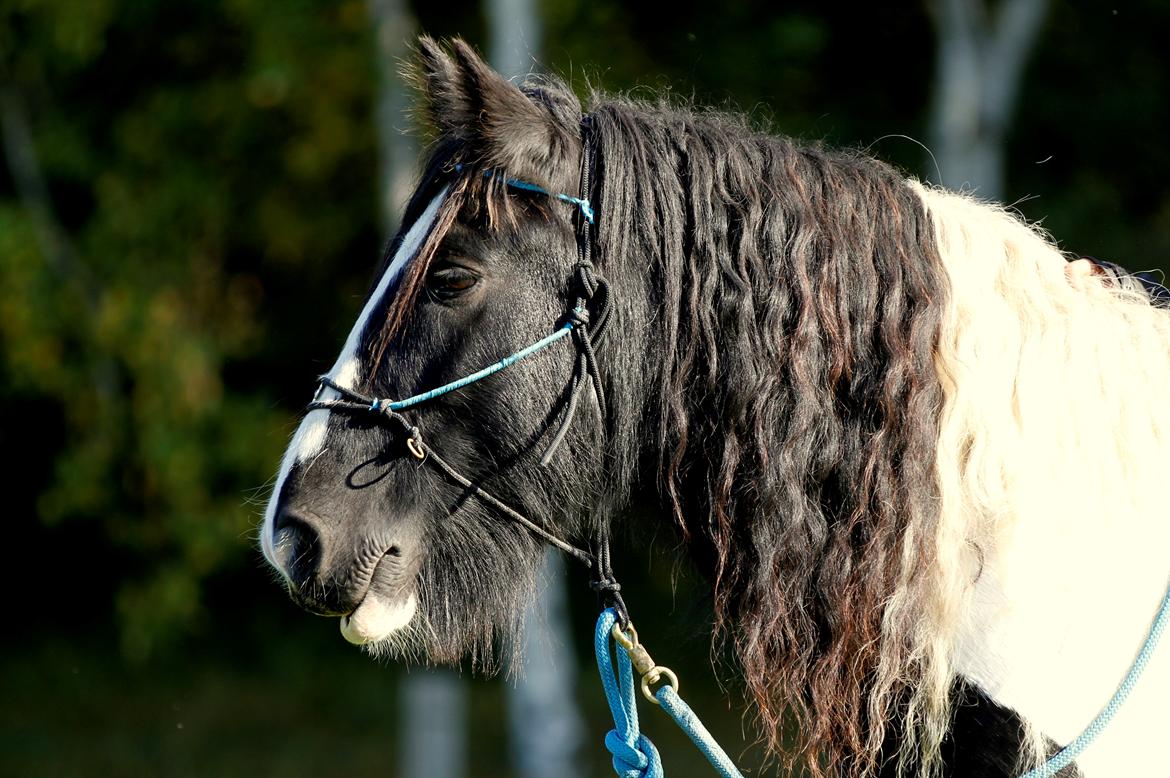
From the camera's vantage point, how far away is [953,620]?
1951 millimetres

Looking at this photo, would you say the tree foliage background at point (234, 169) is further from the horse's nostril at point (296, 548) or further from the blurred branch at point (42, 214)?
the horse's nostril at point (296, 548)

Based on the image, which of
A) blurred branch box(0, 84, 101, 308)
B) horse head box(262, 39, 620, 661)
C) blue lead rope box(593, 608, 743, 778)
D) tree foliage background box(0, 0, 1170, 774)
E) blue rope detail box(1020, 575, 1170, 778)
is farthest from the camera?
blurred branch box(0, 84, 101, 308)

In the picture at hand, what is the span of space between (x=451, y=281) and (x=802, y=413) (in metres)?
0.65

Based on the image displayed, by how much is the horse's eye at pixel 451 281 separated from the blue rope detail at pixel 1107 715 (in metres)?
1.21

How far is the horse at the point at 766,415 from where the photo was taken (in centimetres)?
196

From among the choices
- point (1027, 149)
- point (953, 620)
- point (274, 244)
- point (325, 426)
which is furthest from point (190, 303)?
point (953, 620)

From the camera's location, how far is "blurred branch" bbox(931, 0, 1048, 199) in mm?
7438

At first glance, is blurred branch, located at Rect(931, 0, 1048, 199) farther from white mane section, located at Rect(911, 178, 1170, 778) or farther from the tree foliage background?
white mane section, located at Rect(911, 178, 1170, 778)

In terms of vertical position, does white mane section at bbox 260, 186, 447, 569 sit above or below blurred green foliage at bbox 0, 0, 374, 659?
above

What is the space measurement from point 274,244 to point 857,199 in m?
8.24

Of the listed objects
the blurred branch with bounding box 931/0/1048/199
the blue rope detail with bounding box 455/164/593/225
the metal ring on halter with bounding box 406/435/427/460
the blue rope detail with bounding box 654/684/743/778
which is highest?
the blurred branch with bounding box 931/0/1048/199

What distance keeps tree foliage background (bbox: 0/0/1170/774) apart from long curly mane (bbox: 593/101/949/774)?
6.04 m

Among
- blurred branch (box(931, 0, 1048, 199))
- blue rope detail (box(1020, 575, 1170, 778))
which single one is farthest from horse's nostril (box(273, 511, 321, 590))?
blurred branch (box(931, 0, 1048, 199))

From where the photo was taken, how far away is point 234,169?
946 cm
